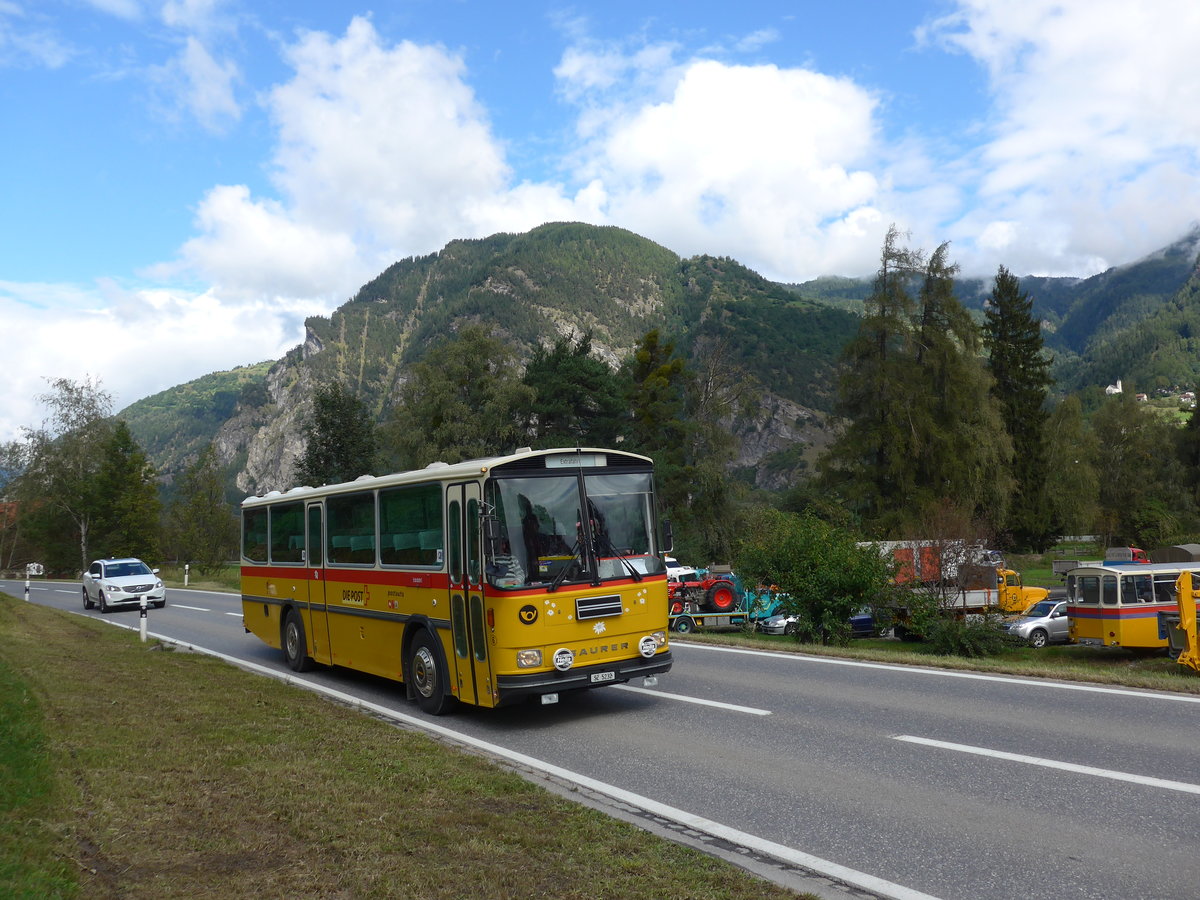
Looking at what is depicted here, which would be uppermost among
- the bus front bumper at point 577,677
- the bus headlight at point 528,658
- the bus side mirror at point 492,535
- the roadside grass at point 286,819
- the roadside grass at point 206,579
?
the bus side mirror at point 492,535

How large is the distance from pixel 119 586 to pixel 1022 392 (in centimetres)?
6305

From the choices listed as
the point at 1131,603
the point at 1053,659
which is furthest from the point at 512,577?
the point at 1131,603

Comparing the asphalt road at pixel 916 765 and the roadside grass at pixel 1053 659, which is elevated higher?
the asphalt road at pixel 916 765

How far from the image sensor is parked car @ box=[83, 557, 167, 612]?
2933cm

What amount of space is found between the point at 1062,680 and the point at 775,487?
150338 mm

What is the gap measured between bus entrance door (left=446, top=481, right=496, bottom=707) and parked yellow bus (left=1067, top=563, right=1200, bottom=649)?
19.9 metres

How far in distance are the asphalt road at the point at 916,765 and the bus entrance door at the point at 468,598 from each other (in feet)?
1.74

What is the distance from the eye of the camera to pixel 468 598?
9.70 meters

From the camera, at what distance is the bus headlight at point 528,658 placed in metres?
9.30

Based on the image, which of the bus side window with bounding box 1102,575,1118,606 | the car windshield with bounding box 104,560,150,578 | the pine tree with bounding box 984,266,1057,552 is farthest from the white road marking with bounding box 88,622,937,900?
the pine tree with bounding box 984,266,1057,552

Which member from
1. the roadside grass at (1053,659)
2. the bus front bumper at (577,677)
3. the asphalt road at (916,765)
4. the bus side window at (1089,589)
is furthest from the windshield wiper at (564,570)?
the bus side window at (1089,589)

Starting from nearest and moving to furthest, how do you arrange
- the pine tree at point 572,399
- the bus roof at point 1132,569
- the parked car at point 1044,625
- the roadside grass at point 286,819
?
the roadside grass at point 286,819, the bus roof at point 1132,569, the parked car at point 1044,625, the pine tree at point 572,399

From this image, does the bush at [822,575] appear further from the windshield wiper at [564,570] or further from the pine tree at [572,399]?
the pine tree at [572,399]

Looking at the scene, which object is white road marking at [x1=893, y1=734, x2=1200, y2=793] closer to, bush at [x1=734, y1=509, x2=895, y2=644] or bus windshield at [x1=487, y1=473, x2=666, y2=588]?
bus windshield at [x1=487, y1=473, x2=666, y2=588]
